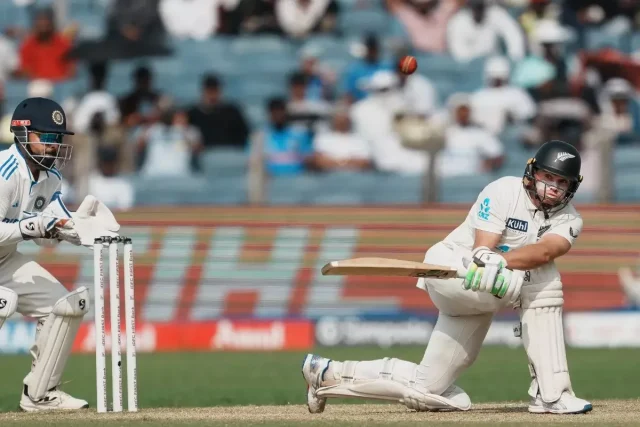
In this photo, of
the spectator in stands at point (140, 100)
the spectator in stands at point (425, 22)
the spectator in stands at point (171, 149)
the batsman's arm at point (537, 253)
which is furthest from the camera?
the spectator in stands at point (425, 22)

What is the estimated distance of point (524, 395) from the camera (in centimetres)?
844

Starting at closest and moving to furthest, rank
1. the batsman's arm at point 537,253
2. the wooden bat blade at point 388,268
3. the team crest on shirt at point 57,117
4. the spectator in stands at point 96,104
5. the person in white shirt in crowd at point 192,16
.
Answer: the wooden bat blade at point 388,268 → the batsman's arm at point 537,253 → the team crest on shirt at point 57,117 → the spectator in stands at point 96,104 → the person in white shirt in crowd at point 192,16

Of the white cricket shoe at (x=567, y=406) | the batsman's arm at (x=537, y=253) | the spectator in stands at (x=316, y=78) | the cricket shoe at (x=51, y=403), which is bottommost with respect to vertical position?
the cricket shoe at (x=51, y=403)

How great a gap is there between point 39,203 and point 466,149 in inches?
281

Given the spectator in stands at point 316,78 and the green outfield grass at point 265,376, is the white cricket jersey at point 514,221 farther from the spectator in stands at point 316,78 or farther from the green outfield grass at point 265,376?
the spectator in stands at point 316,78

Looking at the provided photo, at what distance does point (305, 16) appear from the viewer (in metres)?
15.2

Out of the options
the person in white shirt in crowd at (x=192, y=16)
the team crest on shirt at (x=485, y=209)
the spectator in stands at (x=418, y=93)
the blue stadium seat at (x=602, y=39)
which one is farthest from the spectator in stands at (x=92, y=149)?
the team crest on shirt at (x=485, y=209)

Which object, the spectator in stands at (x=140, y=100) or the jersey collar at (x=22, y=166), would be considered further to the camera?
the spectator in stands at (x=140, y=100)

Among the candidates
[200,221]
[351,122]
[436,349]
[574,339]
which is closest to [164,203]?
[200,221]

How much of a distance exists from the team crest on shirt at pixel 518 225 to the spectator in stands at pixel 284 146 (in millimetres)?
7224

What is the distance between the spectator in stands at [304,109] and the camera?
1402 cm

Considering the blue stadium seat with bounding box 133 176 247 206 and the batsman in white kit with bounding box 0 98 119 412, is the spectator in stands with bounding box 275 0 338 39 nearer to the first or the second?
the blue stadium seat with bounding box 133 176 247 206

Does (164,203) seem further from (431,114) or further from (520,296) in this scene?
(520,296)

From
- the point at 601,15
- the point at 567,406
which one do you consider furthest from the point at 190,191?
the point at 567,406
